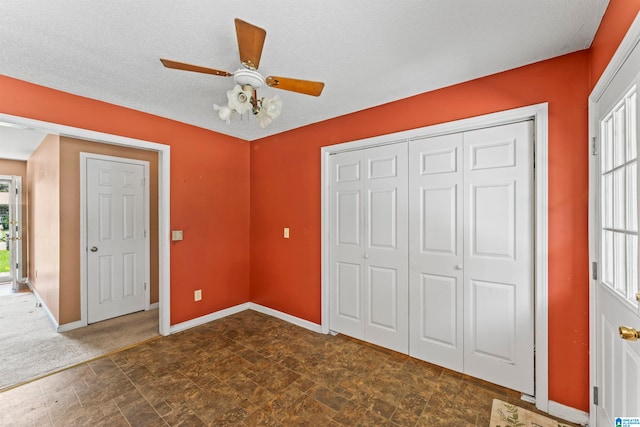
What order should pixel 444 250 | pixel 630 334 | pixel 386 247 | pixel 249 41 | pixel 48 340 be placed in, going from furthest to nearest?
pixel 48 340 < pixel 386 247 < pixel 444 250 < pixel 249 41 < pixel 630 334

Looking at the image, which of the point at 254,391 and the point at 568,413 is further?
the point at 254,391

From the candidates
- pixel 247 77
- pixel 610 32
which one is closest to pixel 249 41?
pixel 247 77

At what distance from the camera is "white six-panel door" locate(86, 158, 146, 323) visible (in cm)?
339

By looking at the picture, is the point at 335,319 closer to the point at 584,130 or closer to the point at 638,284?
the point at 638,284

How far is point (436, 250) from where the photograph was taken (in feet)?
7.68

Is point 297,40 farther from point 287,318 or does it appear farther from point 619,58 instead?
point 287,318

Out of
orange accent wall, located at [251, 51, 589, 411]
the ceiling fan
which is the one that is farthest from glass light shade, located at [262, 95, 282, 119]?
orange accent wall, located at [251, 51, 589, 411]

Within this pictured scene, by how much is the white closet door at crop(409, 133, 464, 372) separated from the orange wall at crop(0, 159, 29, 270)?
6.73 metres

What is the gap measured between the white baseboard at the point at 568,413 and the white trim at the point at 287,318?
2.01 m

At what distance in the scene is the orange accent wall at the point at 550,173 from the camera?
1762 mm

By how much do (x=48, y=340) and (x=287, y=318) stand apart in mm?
2518

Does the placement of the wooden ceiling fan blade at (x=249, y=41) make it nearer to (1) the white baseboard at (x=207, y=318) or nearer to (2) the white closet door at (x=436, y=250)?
(2) the white closet door at (x=436, y=250)

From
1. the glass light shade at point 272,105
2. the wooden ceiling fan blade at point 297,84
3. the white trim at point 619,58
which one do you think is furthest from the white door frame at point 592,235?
the glass light shade at point 272,105

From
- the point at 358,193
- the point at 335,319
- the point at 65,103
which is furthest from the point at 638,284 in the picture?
the point at 65,103
